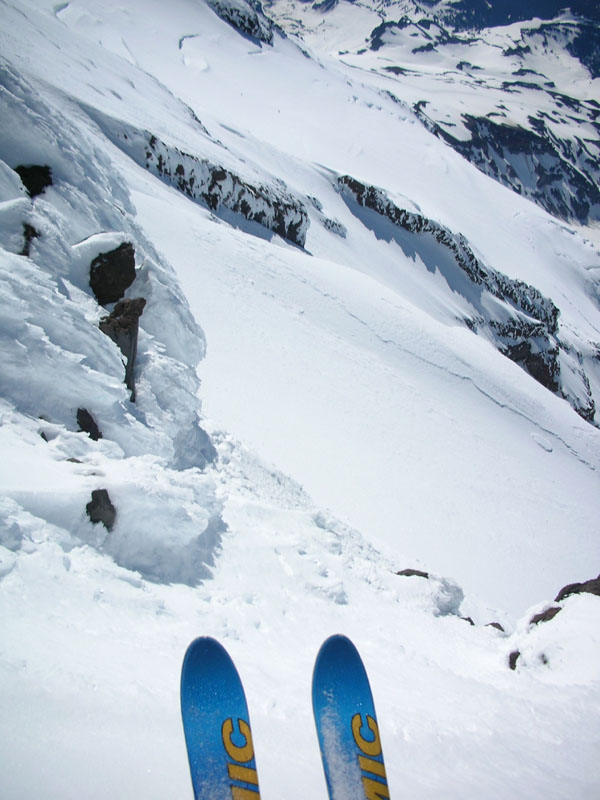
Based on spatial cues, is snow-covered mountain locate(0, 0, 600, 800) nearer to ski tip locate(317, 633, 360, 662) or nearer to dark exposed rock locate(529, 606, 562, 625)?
dark exposed rock locate(529, 606, 562, 625)

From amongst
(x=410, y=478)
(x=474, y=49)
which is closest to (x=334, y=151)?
(x=410, y=478)

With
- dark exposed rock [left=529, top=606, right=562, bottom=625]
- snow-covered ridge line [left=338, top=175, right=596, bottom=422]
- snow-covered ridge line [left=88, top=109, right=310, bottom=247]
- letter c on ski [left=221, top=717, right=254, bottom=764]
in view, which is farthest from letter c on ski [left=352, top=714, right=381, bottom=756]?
snow-covered ridge line [left=338, top=175, right=596, bottom=422]

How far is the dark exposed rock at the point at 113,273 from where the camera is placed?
6320 millimetres

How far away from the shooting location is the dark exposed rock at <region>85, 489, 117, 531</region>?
12.6 feet

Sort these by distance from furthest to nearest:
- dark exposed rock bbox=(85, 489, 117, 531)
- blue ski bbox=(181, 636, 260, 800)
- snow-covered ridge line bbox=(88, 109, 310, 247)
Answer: snow-covered ridge line bbox=(88, 109, 310, 247), dark exposed rock bbox=(85, 489, 117, 531), blue ski bbox=(181, 636, 260, 800)

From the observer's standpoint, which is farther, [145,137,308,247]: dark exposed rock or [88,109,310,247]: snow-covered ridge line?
[145,137,308,247]: dark exposed rock

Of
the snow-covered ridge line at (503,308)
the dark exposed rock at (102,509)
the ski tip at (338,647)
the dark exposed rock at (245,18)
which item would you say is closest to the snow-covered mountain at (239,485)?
the dark exposed rock at (102,509)

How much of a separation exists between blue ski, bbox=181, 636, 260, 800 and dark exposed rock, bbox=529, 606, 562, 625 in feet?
14.1

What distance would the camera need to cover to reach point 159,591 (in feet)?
12.7

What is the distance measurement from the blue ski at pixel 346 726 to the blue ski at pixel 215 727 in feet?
1.56

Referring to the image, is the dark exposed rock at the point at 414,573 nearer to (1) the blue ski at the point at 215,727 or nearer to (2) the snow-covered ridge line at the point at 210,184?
(1) the blue ski at the point at 215,727

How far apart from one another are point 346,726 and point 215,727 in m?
0.88

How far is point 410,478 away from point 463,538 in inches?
76.4

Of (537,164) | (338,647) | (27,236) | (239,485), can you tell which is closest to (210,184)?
(27,236)
